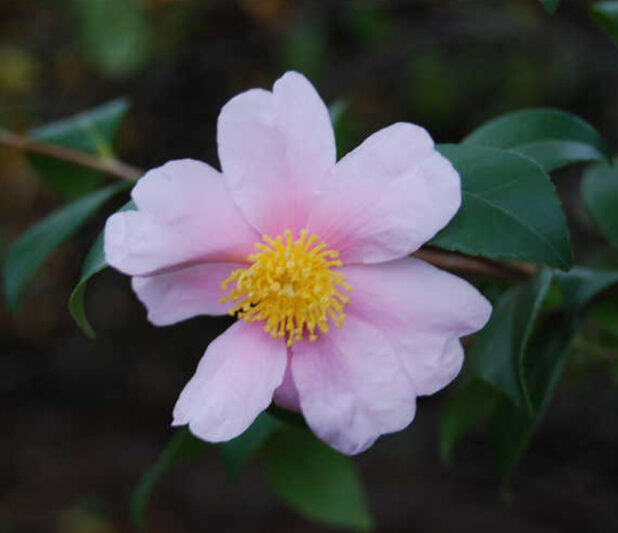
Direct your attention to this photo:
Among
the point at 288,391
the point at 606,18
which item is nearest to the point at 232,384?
the point at 288,391

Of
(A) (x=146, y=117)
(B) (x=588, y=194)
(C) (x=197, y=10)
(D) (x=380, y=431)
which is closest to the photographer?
(D) (x=380, y=431)

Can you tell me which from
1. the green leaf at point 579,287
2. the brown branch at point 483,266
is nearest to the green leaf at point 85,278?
the brown branch at point 483,266

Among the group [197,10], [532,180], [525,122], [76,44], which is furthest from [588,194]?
[76,44]

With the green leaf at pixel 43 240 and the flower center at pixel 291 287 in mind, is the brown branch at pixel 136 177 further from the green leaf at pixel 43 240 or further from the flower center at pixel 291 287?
the flower center at pixel 291 287

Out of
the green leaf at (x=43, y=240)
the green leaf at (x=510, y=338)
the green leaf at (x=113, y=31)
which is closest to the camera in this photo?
the green leaf at (x=510, y=338)

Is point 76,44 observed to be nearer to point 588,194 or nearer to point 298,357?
point 588,194

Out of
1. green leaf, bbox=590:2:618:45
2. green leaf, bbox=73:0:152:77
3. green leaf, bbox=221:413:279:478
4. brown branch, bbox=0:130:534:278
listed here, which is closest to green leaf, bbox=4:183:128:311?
brown branch, bbox=0:130:534:278
